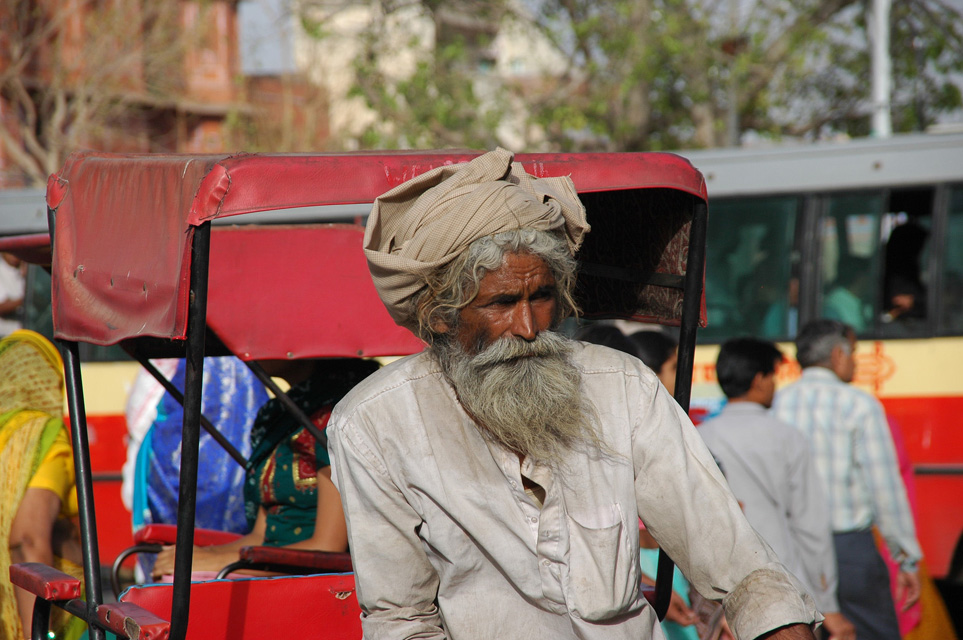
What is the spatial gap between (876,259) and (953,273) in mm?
469

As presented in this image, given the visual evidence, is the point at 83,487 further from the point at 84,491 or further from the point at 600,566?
the point at 600,566

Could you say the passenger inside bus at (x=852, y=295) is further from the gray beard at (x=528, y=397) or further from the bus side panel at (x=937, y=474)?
the gray beard at (x=528, y=397)

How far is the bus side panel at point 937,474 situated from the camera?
18.5ft

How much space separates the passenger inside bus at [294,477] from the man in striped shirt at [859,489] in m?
2.32

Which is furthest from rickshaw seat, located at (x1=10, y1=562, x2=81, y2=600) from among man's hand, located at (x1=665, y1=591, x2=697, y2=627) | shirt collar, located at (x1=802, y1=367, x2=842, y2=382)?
shirt collar, located at (x1=802, y1=367, x2=842, y2=382)

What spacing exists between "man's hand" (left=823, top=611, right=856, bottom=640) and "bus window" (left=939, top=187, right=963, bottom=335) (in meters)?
2.60

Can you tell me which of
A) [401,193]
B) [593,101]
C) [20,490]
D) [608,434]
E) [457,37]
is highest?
[457,37]

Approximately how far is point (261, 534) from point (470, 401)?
1.65 meters

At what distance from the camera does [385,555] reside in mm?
1724

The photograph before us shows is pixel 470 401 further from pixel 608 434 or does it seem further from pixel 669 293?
pixel 669 293

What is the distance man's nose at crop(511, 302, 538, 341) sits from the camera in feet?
5.88

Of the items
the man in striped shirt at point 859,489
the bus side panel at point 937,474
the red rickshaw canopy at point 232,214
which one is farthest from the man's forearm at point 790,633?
the bus side panel at point 937,474

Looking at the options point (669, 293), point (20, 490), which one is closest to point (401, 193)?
point (669, 293)

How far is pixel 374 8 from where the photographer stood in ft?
35.2
